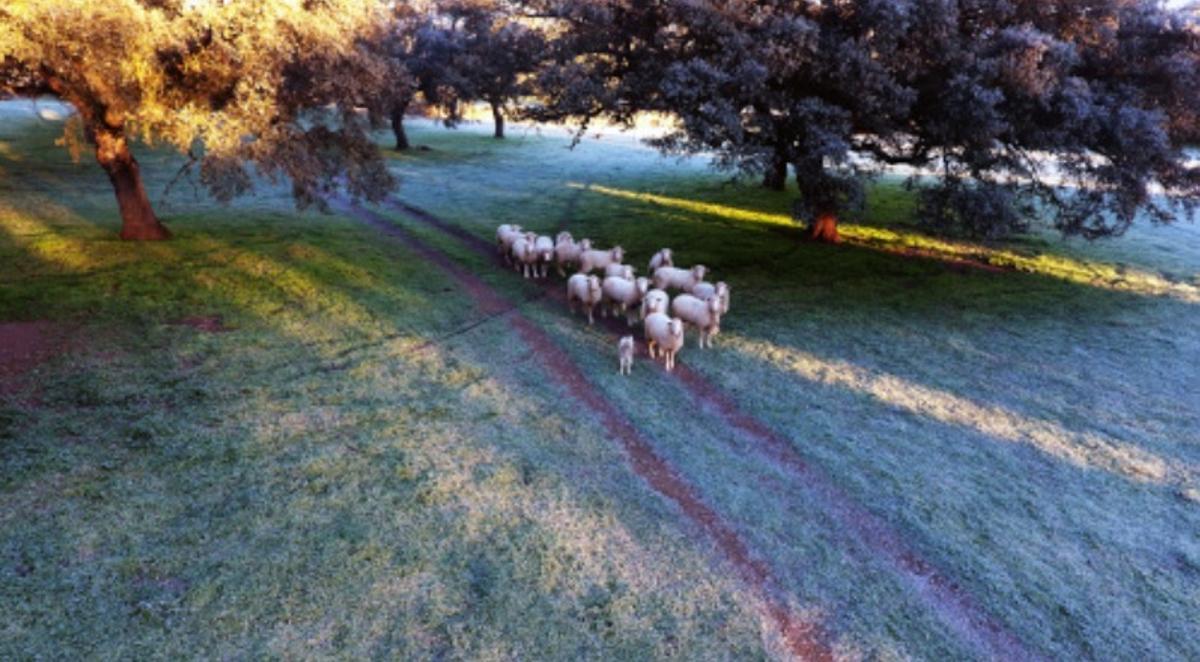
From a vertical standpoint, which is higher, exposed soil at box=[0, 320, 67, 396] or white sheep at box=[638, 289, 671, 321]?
white sheep at box=[638, 289, 671, 321]

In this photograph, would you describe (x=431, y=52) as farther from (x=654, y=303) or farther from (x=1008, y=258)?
(x=1008, y=258)

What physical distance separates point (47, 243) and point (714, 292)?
17135 millimetres

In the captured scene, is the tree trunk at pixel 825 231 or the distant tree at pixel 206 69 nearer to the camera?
the distant tree at pixel 206 69

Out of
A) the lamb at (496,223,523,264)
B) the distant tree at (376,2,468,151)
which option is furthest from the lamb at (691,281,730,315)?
the distant tree at (376,2,468,151)

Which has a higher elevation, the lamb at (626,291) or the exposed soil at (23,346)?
the lamb at (626,291)

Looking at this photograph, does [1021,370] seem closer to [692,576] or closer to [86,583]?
[692,576]

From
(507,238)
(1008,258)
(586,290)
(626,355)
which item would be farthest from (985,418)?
(1008,258)

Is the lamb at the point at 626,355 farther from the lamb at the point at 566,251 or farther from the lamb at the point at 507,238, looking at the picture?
the lamb at the point at 507,238

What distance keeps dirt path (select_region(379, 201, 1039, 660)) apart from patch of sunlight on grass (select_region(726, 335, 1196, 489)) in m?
2.16

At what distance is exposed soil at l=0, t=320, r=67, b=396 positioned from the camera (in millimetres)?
9961

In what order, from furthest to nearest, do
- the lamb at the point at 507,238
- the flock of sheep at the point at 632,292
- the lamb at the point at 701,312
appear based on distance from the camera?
the lamb at the point at 507,238
the lamb at the point at 701,312
the flock of sheep at the point at 632,292

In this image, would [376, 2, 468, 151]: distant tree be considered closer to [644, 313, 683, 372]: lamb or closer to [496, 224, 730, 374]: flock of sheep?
[496, 224, 730, 374]: flock of sheep

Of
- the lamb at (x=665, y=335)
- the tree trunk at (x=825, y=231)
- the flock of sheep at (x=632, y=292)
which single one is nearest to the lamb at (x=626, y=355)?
the flock of sheep at (x=632, y=292)

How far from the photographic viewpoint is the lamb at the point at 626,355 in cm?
1136
